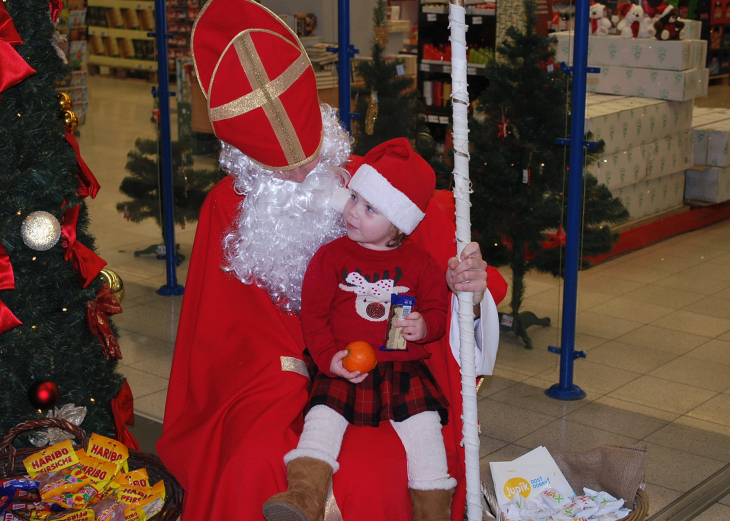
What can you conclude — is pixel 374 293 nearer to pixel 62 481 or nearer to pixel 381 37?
pixel 62 481

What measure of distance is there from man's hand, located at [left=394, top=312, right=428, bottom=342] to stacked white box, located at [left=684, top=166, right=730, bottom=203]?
2.24 meters

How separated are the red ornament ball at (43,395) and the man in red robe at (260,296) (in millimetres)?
330

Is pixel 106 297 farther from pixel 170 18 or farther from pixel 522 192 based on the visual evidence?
pixel 170 18

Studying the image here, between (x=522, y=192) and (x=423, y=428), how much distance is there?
210 centimetres

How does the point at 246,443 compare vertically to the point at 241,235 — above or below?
below

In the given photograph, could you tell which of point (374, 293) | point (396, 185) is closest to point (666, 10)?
point (396, 185)

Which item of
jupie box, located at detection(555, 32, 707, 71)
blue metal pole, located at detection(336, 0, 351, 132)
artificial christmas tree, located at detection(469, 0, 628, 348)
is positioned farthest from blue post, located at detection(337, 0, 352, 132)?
jupie box, located at detection(555, 32, 707, 71)

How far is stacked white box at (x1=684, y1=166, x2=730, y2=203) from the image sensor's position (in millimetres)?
3898

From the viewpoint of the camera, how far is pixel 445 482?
6.66 feet

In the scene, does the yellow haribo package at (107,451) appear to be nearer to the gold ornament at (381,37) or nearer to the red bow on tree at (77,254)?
the red bow on tree at (77,254)

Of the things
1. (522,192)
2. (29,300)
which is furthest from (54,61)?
(522,192)

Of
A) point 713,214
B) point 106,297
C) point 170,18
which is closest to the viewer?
point 106,297

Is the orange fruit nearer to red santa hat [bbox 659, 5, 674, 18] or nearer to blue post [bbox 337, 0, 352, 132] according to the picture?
blue post [bbox 337, 0, 352, 132]

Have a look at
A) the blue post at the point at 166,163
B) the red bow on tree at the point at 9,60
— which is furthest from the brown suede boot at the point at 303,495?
the blue post at the point at 166,163
